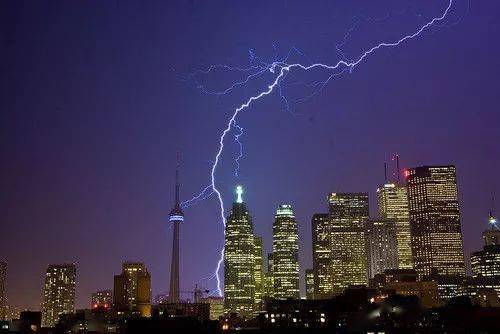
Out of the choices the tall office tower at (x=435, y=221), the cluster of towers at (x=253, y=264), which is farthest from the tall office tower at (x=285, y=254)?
the tall office tower at (x=435, y=221)

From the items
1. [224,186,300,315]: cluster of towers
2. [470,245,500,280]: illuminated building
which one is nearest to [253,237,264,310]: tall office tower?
[224,186,300,315]: cluster of towers

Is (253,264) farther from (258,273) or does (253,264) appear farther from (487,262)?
(487,262)

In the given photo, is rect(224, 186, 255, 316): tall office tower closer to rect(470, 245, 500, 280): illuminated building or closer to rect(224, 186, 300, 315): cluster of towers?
rect(224, 186, 300, 315): cluster of towers

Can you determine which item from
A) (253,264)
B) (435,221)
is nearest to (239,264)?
(253,264)

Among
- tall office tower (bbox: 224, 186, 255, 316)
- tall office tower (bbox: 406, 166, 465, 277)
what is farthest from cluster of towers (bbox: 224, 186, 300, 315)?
tall office tower (bbox: 406, 166, 465, 277)

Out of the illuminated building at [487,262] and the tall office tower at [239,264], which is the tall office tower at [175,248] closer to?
the tall office tower at [239,264]
